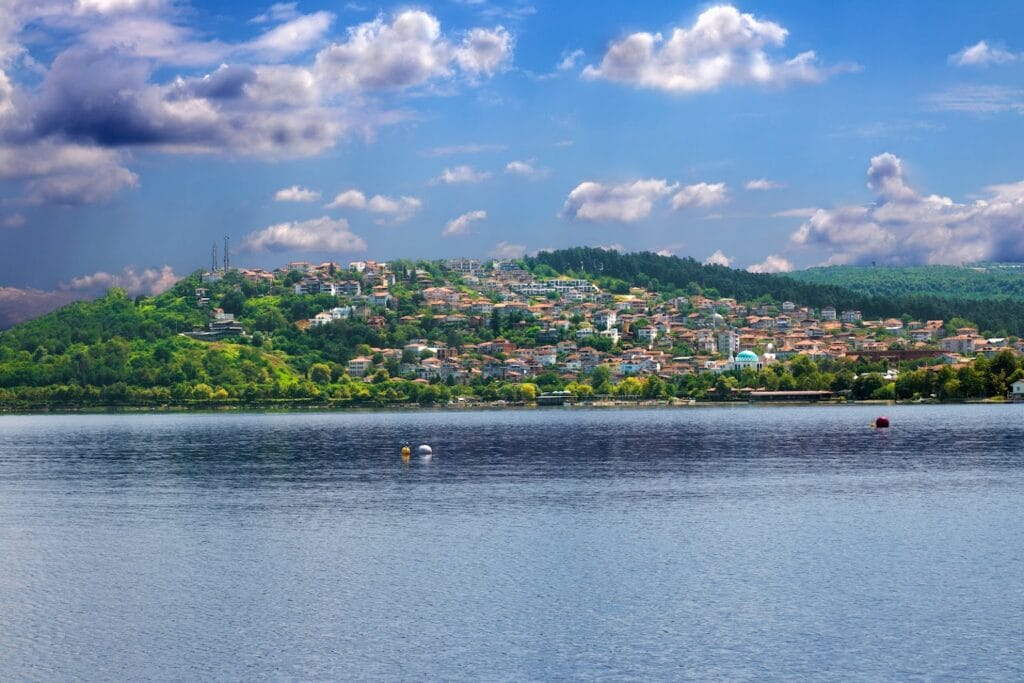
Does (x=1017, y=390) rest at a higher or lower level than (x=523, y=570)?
higher

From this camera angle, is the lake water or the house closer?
the lake water

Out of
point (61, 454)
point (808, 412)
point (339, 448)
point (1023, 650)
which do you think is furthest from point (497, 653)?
point (808, 412)

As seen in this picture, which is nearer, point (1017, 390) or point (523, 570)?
point (523, 570)

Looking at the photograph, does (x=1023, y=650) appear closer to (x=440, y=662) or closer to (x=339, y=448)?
(x=440, y=662)

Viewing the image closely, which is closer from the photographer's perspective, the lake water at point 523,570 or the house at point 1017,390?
the lake water at point 523,570
